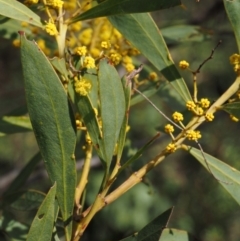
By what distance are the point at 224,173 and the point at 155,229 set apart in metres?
0.24

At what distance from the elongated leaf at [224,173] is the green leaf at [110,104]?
20 cm

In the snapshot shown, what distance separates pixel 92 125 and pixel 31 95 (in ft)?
0.46

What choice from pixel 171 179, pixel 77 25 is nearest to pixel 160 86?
pixel 77 25

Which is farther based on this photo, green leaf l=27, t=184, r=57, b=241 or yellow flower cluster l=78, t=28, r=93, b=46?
yellow flower cluster l=78, t=28, r=93, b=46

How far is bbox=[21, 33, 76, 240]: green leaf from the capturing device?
1.00m

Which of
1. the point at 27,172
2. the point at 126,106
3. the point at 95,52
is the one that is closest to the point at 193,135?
the point at 126,106

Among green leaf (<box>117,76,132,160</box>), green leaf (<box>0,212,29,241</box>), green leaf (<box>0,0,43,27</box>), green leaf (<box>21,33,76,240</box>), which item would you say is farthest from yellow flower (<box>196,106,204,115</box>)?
green leaf (<box>0,212,29,241</box>)

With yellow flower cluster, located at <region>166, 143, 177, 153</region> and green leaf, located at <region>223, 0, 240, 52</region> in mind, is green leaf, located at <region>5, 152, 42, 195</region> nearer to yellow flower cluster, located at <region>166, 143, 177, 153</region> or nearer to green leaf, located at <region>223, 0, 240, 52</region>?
yellow flower cluster, located at <region>166, 143, 177, 153</region>

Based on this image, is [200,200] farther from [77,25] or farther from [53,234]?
[53,234]

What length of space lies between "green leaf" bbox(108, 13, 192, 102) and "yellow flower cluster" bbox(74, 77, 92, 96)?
202 millimetres

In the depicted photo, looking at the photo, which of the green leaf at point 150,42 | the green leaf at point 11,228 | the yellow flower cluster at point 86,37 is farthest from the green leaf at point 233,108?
the green leaf at point 11,228

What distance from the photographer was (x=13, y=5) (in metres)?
1.09

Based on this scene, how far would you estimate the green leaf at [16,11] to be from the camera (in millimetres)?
1066

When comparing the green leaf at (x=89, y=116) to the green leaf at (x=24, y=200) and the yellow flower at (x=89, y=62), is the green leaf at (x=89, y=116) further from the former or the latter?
the green leaf at (x=24, y=200)
